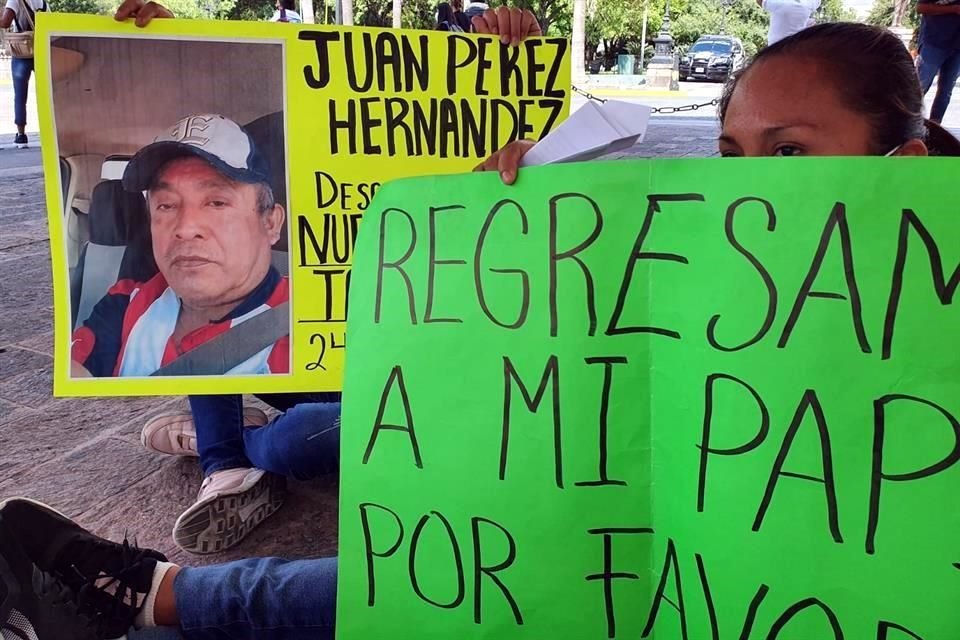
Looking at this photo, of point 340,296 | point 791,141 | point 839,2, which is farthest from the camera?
point 839,2

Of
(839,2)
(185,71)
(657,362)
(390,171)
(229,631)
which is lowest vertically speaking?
(229,631)

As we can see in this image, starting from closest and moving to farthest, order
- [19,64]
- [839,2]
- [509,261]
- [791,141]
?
[509,261] < [791,141] < [19,64] < [839,2]

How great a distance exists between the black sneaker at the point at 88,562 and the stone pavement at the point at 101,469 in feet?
1.07

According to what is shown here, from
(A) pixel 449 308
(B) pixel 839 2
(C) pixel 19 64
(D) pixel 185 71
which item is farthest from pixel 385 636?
(B) pixel 839 2

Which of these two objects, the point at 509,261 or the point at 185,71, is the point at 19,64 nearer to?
the point at 185,71

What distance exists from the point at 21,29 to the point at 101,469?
6.03 metres

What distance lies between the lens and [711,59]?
75.4 ft

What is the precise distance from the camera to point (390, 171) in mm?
1696

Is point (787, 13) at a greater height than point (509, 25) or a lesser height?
greater

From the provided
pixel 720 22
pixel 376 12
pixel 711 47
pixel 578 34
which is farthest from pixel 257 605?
pixel 720 22

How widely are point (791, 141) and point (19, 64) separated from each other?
766cm

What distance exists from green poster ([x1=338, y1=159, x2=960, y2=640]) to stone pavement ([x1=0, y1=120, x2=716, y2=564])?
0.97 m

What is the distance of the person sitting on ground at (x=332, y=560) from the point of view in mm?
1238

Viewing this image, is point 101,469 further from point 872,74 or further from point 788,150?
point 872,74
